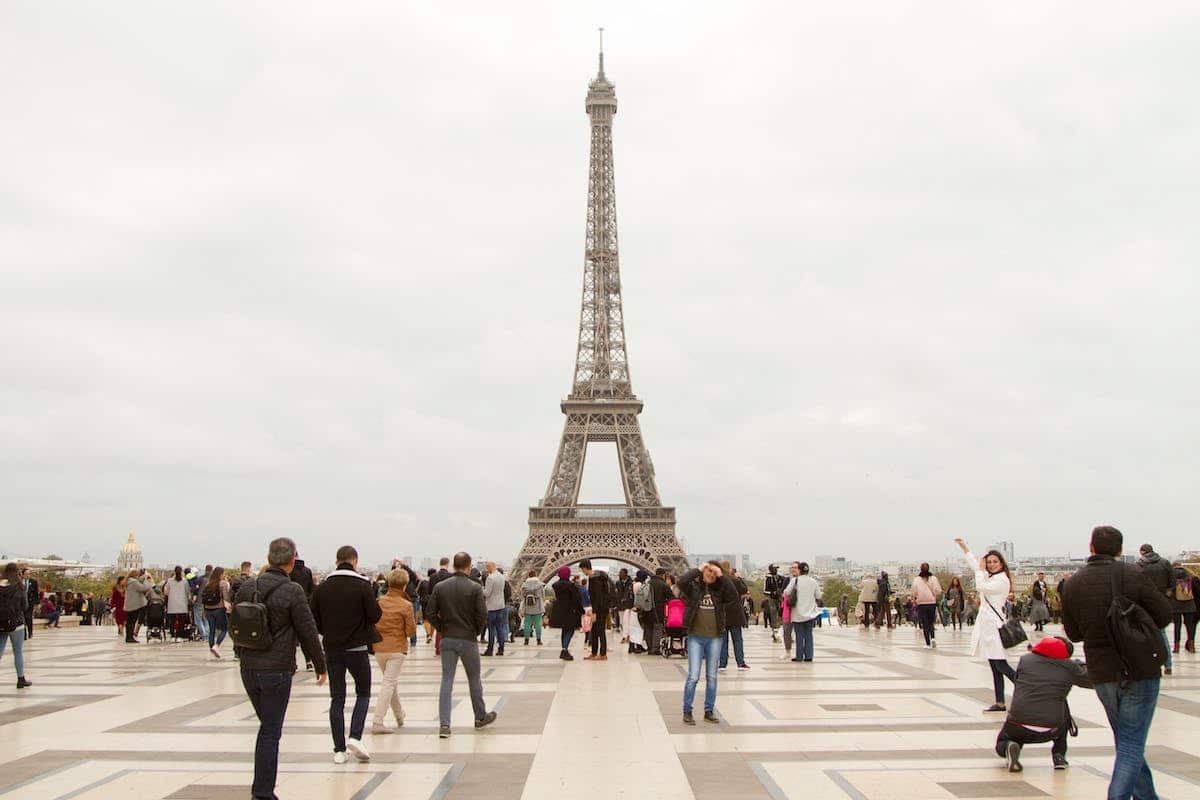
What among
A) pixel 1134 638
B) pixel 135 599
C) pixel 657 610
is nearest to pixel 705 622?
pixel 1134 638

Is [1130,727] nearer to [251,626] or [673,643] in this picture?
[251,626]

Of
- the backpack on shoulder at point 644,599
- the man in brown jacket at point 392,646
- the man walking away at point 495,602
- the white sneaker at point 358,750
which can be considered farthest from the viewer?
the backpack on shoulder at point 644,599

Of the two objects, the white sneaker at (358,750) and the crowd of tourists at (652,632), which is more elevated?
the crowd of tourists at (652,632)

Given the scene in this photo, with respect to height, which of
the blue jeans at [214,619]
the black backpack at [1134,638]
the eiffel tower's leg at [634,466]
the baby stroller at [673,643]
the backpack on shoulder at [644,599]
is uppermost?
the eiffel tower's leg at [634,466]

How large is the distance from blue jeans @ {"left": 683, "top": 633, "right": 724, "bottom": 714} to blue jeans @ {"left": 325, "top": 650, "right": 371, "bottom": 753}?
11.5 feet

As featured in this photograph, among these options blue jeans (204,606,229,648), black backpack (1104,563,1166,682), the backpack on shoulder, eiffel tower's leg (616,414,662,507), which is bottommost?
blue jeans (204,606,229,648)

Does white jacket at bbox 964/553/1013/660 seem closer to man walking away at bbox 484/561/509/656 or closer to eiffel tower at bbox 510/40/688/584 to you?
man walking away at bbox 484/561/509/656

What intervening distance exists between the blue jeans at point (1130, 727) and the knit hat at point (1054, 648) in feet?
6.35

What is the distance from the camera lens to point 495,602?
19.5 meters

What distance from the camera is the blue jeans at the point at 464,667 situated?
1103cm

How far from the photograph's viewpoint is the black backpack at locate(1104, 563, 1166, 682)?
23.0ft

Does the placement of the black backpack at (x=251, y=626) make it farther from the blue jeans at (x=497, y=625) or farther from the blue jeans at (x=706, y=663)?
the blue jeans at (x=497, y=625)

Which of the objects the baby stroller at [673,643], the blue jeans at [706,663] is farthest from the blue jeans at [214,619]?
the blue jeans at [706,663]

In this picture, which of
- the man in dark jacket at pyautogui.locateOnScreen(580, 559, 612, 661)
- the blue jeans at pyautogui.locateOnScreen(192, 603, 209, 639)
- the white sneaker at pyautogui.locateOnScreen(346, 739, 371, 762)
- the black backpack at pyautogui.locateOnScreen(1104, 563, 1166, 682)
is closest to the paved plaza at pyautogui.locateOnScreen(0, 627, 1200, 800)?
the white sneaker at pyautogui.locateOnScreen(346, 739, 371, 762)
